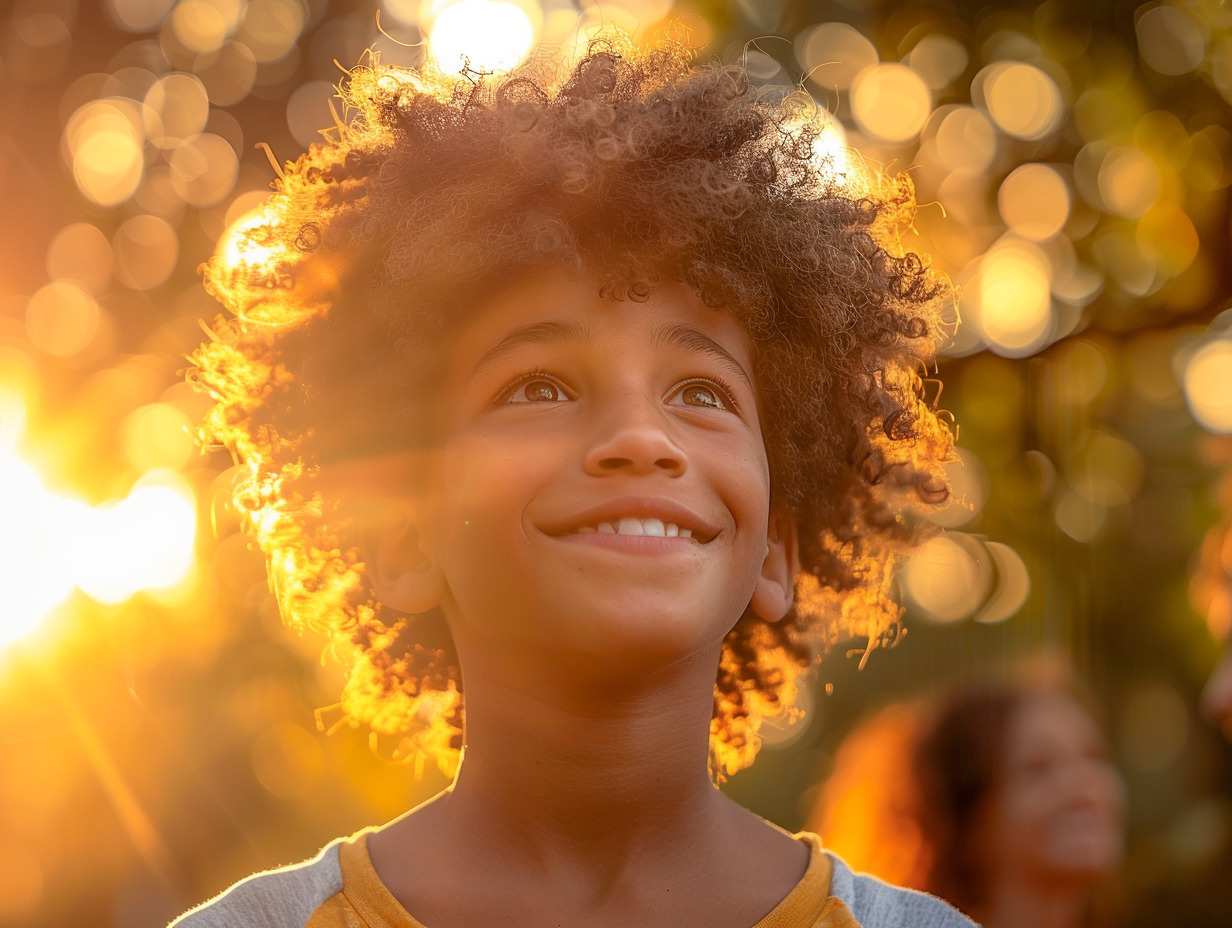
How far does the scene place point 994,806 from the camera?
4074 mm

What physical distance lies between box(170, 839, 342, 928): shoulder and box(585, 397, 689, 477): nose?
0.94 m

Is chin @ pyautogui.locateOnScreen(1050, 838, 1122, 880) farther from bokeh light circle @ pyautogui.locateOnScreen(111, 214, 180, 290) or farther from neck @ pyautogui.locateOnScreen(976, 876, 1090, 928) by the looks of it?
bokeh light circle @ pyautogui.locateOnScreen(111, 214, 180, 290)

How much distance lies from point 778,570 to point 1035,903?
6.02 ft

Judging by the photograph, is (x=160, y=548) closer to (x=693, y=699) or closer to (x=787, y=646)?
(x=787, y=646)

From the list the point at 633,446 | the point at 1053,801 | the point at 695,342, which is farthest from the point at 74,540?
the point at 633,446

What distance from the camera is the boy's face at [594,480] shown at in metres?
2.21

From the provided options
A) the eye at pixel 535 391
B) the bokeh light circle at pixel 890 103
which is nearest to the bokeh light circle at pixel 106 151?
the bokeh light circle at pixel 890 103

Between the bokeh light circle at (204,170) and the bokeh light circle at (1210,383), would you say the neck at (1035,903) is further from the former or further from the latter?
the bokeh light circle at (204,170)

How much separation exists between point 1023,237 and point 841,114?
0.95 meters

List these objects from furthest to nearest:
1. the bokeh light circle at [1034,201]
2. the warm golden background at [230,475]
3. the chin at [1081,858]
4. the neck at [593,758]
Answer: the bokeh light circle at [1034,201]
the warm golden background at [230,475]
the chin at [1081,858]
the neck at [593,758]

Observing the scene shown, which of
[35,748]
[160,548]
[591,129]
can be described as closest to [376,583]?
[591,129]

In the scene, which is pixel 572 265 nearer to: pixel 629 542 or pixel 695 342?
pixel 695 342

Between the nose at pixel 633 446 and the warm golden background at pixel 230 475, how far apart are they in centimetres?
124

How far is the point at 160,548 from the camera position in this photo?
6.62 meters
